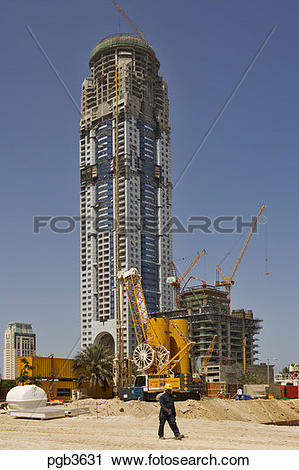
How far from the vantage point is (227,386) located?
112 metres

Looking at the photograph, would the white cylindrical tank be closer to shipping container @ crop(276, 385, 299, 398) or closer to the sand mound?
the sand mound

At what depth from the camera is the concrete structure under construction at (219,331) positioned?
17880 cm

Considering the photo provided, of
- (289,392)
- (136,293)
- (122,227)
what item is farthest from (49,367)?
(122,227)

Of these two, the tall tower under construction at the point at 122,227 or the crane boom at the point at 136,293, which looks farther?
the tall tower under construction at the point at 122,227

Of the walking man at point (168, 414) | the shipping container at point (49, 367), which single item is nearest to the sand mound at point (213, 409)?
the walking man at point (168, 414)

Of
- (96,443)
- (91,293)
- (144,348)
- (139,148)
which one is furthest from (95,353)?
(139,148)

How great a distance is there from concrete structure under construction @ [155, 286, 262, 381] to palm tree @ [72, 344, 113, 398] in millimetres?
85168

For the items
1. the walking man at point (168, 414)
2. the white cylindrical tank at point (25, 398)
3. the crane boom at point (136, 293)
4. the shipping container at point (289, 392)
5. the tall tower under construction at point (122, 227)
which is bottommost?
the shipping container at point (289, 392)

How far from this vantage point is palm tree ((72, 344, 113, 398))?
88.8 meters

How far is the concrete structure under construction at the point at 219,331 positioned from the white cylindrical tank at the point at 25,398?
133261mm

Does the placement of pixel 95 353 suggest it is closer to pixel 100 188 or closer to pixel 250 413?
pixel 250 413

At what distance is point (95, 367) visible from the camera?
292 feet

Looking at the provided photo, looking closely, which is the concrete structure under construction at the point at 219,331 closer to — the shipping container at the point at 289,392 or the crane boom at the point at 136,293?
the shipping container at the point at 289,392

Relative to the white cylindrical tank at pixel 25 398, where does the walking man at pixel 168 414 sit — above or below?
above
